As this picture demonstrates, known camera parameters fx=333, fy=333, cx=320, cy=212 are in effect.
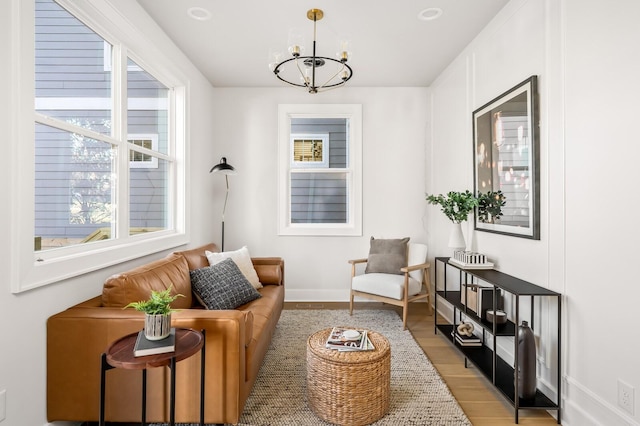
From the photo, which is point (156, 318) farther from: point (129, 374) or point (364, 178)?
point (364, 178)

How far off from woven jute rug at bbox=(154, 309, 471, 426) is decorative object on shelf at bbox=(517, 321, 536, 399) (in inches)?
15.6

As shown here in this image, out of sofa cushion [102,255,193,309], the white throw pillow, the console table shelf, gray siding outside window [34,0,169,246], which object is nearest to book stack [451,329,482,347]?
the console table shelf

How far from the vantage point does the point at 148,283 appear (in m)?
2.04

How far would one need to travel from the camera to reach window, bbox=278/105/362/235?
14.1 ft

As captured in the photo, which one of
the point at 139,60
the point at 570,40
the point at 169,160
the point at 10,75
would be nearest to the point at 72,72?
the point at 10,75

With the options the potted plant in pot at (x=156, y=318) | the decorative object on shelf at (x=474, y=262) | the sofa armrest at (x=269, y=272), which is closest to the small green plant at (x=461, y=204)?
the decorative object on shelf at (x=474, y=262)

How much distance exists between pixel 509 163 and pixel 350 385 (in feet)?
6.26

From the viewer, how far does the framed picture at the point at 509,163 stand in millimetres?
2193

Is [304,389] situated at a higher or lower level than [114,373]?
lower

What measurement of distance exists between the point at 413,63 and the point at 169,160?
2.75m

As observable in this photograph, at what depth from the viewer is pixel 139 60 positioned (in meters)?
2.69

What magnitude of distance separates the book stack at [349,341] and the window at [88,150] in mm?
1552

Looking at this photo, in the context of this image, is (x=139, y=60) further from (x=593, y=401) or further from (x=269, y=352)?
(x=593, y=401)

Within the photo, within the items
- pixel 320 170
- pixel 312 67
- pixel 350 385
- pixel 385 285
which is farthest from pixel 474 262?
pixel 320 170
